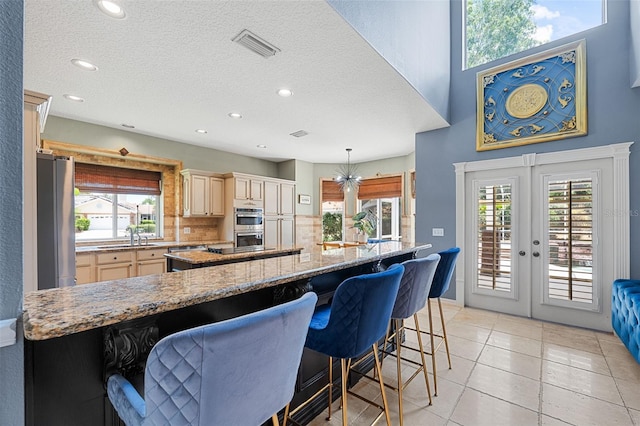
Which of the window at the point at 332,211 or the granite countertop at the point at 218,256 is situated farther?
the window at the point at 332,211

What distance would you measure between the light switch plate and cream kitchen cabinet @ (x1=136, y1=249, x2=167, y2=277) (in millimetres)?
4083

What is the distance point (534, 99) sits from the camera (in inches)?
142

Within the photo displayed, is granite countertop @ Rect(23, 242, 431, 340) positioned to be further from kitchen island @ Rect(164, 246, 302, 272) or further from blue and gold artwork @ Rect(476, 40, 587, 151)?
blue and gold artwork @ Rect(476, 40, 587, 151)

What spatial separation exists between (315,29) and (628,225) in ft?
12.2

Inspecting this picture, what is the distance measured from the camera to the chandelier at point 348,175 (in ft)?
19.7

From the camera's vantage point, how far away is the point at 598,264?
10.6 feet

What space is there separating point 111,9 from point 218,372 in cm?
243

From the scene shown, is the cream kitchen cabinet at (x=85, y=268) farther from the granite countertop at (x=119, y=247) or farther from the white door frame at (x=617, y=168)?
the white door frame at (x=617, y=168)

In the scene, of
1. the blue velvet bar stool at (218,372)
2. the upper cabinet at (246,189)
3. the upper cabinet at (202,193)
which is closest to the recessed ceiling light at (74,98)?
the upper cabinet at (202,193)

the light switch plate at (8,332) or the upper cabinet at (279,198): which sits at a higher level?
the upper cabinet at (279,198)

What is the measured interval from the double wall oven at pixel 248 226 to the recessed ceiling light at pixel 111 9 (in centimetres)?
375

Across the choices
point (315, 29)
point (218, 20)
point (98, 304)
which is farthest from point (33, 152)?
point (315, 29)

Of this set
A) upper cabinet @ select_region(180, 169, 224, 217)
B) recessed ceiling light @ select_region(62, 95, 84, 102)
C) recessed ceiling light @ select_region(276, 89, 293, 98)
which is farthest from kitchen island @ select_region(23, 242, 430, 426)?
upper cabinet @ select_region(180, 169, 224, 217)

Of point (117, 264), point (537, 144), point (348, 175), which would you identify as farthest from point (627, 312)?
point (117, 264)
